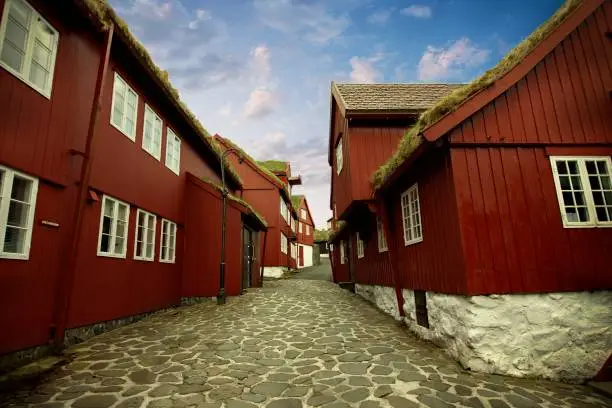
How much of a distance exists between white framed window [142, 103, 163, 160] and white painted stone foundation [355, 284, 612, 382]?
30.2 feet

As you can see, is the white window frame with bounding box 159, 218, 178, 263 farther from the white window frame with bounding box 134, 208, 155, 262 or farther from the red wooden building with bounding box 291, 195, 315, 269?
the red wooden building with bounding box 291, 195, 315, 269

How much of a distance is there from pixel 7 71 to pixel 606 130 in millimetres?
10543

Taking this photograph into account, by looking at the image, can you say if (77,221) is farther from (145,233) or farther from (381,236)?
(381,236)

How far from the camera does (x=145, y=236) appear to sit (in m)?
9.10

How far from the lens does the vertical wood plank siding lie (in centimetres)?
554

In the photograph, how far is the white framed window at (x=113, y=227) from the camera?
24.2ft

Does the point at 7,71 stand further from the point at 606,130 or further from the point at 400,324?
the point at 606,130

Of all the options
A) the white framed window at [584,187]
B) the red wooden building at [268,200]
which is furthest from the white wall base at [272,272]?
the white framed window at [584,187]

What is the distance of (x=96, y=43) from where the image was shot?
23.7 ft

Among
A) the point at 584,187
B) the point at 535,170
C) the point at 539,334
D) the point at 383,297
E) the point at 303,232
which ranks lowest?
the point at 539,334

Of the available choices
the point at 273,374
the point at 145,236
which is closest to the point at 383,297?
the point at 273,374

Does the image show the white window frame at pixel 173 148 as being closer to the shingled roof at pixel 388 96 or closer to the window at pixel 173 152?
the window at pixel 173 152

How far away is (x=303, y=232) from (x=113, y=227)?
32688mm

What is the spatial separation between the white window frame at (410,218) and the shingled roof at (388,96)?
353 centimetres
